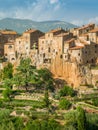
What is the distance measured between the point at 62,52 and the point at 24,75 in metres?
8.13

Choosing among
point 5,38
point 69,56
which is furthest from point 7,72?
point 5,38

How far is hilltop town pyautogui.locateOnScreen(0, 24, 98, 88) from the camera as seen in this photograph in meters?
68.4

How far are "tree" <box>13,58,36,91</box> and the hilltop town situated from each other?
11.8 ft

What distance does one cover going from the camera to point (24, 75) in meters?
67.2

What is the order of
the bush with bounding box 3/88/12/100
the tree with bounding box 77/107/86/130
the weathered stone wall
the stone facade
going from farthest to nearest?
the stone facade < the weathered stone wall < the bush with bounding box 3/88/12/100 < the tree with bounding box 77/107/86/130

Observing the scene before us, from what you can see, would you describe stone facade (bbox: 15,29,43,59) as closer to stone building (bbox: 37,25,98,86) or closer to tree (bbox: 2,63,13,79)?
stone building (bbox: 37,25,98,86)

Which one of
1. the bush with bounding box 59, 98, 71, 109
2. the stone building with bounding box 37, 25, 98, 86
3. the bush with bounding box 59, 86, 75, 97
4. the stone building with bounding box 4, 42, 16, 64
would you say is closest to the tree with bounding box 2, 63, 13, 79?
the stone building with bounding box 4, 42, 16, 64

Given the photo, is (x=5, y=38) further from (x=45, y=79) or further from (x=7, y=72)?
(x=45, y=79)

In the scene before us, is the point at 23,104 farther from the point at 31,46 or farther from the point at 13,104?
the point at 31,46

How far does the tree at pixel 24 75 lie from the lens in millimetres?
66312

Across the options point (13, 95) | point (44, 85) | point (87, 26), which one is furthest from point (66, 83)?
point (87, 26)

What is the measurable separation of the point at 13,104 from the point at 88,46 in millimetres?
16012

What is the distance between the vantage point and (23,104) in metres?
61.6

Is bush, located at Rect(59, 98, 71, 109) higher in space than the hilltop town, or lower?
lower
